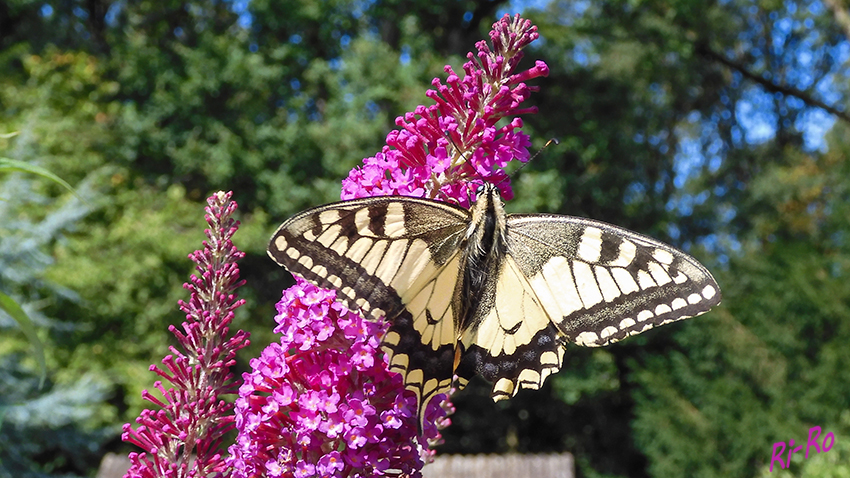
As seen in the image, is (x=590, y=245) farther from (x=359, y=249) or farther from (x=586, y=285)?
(x=359, y=249)

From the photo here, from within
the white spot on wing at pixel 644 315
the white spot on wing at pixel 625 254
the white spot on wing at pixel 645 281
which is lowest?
the white spot on wing at pixel 644 315

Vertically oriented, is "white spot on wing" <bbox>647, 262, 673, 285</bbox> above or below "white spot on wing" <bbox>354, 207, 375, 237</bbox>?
below

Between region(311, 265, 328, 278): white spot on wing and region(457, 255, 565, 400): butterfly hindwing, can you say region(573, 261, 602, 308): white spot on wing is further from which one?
region(311, 265, 328, 278): white spot on wing

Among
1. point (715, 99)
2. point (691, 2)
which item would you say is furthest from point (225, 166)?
point (715, 99)

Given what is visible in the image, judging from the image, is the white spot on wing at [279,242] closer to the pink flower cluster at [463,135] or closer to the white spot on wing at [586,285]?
the pink flower cluster at [463,135]

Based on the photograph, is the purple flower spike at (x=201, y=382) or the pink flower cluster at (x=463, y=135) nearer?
the purple flower spike at (x=201, y=382)

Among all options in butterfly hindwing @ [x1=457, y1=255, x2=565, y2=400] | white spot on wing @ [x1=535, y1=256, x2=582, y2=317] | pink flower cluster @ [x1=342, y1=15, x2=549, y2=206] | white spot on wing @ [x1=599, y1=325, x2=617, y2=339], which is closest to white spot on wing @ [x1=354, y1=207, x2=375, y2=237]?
pink flower cluster @ [x1=342, y1=15, x2=549, y2=206]

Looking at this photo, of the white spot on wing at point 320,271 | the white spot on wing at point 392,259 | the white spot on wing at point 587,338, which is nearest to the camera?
the white spot on wing at point 320,271
